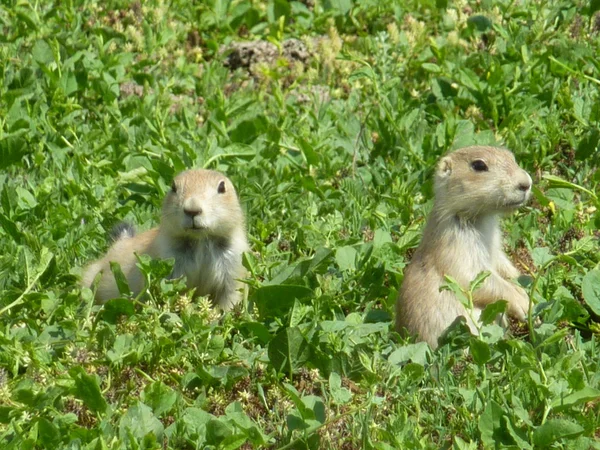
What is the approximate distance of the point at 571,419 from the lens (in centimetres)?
573

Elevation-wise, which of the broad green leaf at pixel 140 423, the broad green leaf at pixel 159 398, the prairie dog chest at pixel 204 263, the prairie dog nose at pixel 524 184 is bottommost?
the prairie dog chest at pixel 204 263

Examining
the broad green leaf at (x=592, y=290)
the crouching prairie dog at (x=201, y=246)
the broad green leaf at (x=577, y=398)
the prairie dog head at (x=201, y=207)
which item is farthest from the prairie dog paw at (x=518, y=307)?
the prairie dog head at (x=201, y=207)

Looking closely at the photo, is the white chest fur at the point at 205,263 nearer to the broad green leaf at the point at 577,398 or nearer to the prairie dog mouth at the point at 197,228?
the prairie dog mouth at the point at 197,228

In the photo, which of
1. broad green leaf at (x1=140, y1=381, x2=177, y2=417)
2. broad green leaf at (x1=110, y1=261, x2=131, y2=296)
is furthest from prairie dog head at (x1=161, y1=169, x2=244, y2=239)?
broad green leaf at (x1=140, y1=381, x2=177, y2=417)

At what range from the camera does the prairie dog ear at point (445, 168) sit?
24.7ft

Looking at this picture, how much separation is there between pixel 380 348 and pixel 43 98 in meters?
4.67

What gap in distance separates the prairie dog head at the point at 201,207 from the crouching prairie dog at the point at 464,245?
1.39 m

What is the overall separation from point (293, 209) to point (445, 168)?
1.58 meters

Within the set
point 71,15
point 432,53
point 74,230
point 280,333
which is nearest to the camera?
point 280,333

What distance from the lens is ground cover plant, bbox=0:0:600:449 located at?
19.4 feet

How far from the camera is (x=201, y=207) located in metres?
7.62

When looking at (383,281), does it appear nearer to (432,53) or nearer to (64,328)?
(64,328)

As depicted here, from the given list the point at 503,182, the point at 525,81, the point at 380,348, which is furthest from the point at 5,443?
the point at 525,81

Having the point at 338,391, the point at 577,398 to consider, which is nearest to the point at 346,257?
the point at 338,391
